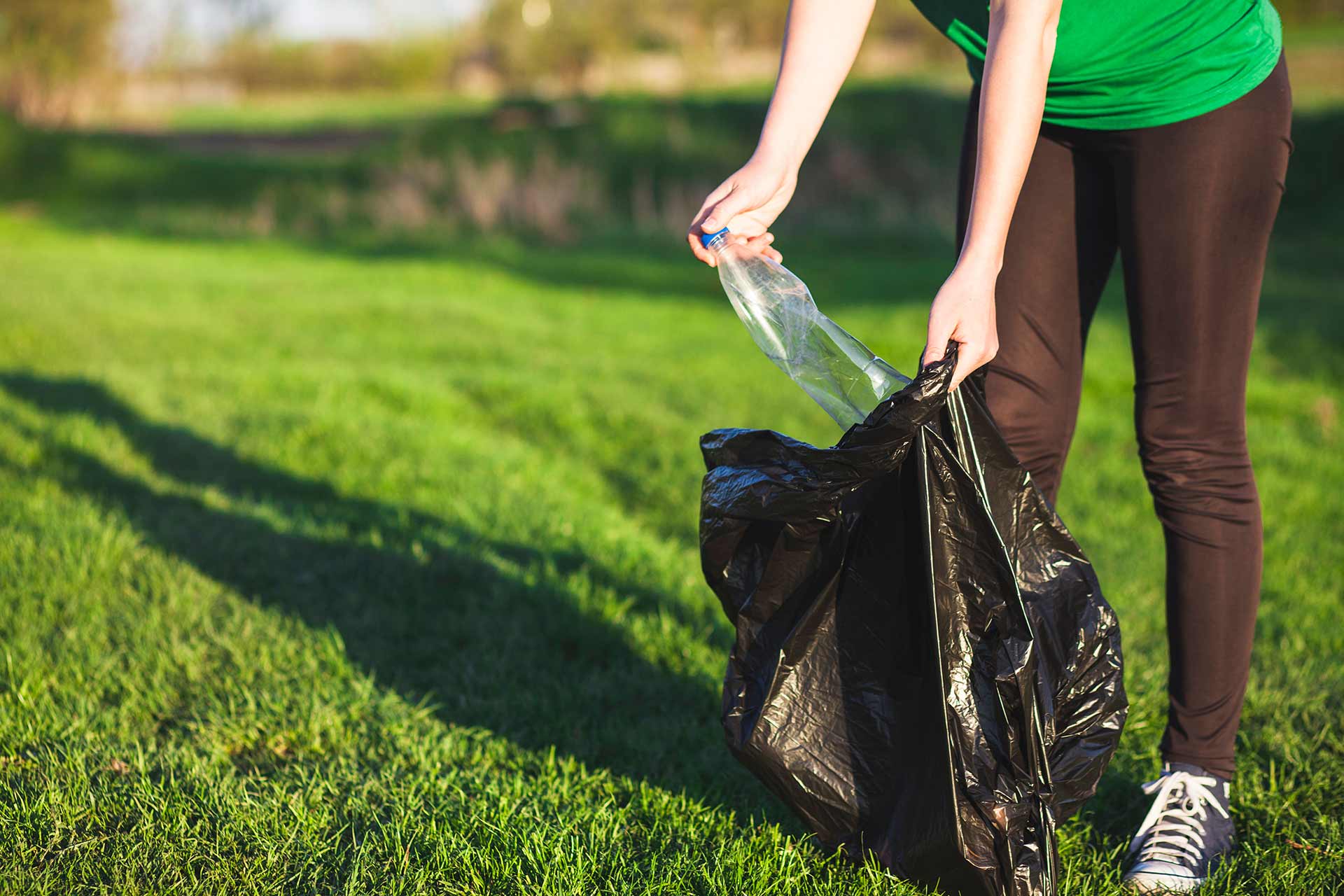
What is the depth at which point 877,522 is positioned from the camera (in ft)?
6.29

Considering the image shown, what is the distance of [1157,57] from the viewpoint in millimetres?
1905

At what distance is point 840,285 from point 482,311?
14.9 ft

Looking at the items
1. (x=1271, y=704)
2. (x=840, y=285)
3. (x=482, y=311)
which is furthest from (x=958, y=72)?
(x=1271, y=704)

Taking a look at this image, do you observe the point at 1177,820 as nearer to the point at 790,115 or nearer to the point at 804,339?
the point at 804,339

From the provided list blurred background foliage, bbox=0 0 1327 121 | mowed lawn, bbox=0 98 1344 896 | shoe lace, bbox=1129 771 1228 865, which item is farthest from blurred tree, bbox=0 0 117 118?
shoe lace, bbox=1129 771 1228 865

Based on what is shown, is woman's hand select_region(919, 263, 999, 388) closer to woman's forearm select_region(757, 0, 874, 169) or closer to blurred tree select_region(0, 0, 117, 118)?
woman's forearm select_region(757, 0, 874, 169)

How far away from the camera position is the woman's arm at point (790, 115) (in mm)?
2021

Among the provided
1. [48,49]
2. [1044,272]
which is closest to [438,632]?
[1044,272]

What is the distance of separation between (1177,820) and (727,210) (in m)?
1.43

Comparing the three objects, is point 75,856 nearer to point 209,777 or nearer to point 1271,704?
point 209,777

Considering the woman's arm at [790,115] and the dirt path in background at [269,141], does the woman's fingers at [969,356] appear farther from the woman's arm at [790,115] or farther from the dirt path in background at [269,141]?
the dirt path in background at [269,141]

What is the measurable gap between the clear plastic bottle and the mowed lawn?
84cm

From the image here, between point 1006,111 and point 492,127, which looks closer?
point 1006,111

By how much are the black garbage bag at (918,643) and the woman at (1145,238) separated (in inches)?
8.5
